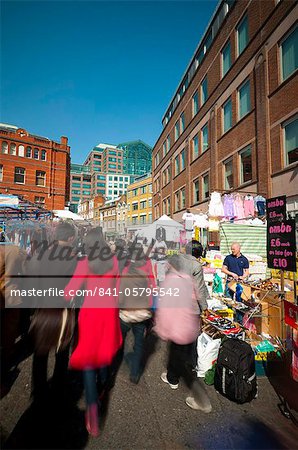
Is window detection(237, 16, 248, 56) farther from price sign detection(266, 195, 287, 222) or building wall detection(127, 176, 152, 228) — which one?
building wall detection(127, 176, 152, 228)

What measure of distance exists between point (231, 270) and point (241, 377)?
135 inches

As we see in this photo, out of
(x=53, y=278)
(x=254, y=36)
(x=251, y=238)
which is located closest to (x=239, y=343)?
(x=53, y=278)

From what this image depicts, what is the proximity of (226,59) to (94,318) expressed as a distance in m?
18.5

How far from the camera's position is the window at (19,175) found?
2862 cm

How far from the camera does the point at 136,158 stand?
461 ft

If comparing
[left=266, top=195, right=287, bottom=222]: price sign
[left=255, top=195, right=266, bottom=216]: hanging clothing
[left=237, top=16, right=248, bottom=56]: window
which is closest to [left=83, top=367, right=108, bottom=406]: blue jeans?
[left=266, top=195, right=287, bottom=222]: price sign

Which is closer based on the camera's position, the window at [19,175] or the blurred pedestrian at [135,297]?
the blurred pedestrian at [135,297]

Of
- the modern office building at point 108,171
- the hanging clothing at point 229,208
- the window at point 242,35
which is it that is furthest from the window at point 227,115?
the modern office building at point 108,171

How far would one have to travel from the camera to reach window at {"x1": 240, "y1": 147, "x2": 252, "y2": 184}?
41.4 ft

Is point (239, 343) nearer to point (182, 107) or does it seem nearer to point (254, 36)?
point (254, 36)

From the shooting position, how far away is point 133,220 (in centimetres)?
5397

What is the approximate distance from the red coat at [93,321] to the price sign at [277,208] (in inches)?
145

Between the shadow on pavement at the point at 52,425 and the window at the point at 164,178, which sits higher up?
the window at the point at 164,178

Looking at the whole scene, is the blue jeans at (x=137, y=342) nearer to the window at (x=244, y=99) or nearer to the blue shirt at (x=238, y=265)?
the blue shirt at (x=238, y=265)
